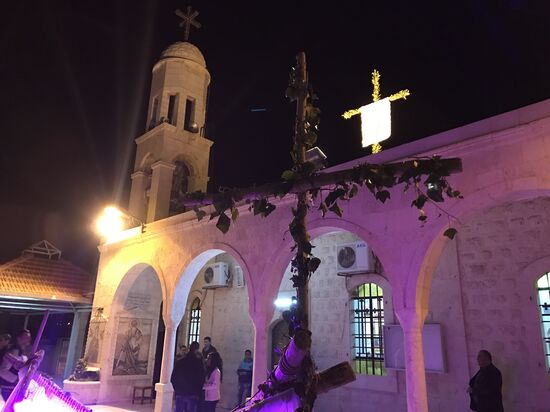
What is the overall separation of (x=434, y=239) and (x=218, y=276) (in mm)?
7527

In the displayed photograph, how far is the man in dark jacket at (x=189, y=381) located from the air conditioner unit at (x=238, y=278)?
4253 millimetres

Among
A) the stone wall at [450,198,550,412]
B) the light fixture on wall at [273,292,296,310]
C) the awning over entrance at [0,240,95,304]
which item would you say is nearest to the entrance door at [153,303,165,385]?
the awning over entrance at [0,240,95,304]

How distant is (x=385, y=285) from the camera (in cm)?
886

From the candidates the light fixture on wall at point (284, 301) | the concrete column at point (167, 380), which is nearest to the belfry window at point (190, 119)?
the light fixture on wall at point (284, 301)

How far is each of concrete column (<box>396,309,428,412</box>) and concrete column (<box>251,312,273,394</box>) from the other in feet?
8.46

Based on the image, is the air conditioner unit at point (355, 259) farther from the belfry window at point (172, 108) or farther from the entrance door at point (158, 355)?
the belfry window at point (172, 108)

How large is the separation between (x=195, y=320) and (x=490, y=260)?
8986 mm

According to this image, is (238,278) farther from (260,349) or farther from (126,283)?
(260,349)

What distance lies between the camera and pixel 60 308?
1518cm

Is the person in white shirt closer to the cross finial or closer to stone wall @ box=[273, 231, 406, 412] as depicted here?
stone wall @ box=[273, 231, 406, 412]

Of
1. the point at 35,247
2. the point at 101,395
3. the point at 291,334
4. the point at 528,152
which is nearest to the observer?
the point at 291,334

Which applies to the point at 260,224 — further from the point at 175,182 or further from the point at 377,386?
the point at 175,182

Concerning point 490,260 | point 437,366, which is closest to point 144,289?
point 437,366

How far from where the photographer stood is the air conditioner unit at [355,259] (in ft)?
29.7
